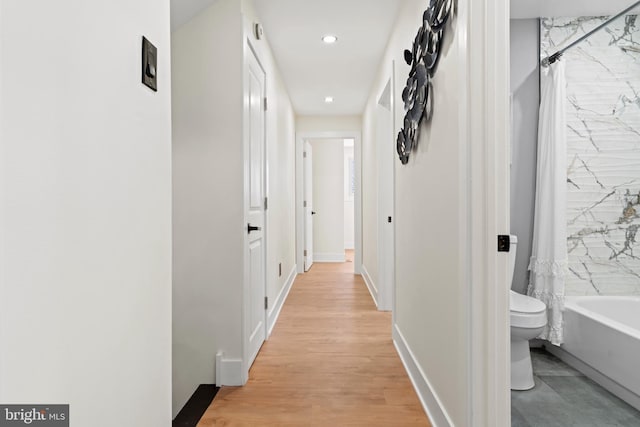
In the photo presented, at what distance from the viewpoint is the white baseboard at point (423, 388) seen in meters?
1.67

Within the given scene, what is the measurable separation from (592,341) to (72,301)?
2.67 m

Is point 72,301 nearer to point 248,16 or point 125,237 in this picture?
point 125,237

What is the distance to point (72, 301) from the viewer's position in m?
0.71

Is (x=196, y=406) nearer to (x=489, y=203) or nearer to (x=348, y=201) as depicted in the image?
(x=489, y=203)

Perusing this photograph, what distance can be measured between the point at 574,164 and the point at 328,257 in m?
4.94

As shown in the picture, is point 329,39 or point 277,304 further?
point 277,304

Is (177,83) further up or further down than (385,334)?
further up

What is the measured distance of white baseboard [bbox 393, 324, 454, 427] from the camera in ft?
5.48

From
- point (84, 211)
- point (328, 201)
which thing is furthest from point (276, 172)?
point (328, 201)

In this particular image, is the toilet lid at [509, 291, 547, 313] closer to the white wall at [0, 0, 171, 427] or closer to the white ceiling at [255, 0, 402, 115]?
the white wall at [0, 0, 171, 427]

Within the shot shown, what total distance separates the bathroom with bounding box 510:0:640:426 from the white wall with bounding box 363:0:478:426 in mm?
848

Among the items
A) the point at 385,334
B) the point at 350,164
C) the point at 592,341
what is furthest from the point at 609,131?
the point at 350,164

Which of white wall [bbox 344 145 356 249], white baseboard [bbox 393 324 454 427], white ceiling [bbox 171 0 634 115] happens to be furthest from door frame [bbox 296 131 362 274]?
white baseboard [bbox 393 324 454 427]

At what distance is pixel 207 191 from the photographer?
2191mm
